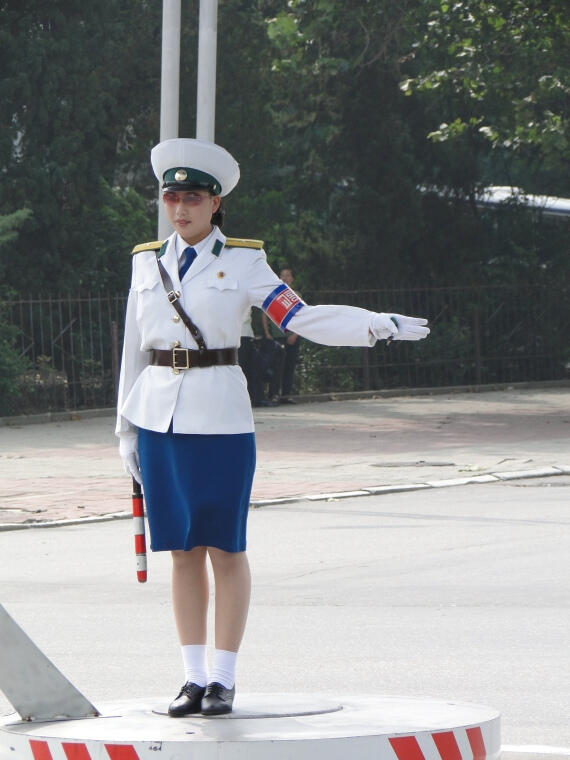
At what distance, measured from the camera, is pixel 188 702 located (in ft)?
16.6

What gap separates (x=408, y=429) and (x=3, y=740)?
1487 cm

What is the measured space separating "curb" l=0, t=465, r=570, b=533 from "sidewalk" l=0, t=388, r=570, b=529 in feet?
0.27

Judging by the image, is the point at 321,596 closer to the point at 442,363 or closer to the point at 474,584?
the point at 474,584

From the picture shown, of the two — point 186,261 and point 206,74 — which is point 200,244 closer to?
point 186,261

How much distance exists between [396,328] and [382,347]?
21.0 m

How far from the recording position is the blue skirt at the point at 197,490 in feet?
16.8

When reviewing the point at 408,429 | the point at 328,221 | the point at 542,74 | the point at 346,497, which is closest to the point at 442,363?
the point at 328,221

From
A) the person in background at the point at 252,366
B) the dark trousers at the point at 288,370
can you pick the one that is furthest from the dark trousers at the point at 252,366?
the dark trousers at the point at 288,370

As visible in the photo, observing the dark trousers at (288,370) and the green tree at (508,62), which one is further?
the dark trousers at (288,370)

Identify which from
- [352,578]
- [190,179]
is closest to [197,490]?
[190,179]

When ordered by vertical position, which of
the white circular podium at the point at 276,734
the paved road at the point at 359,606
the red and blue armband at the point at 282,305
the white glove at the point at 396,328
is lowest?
the paved road at the point at 359,606

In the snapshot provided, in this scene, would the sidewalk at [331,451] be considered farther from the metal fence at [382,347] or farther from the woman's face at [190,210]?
the woman's face at [190,210]

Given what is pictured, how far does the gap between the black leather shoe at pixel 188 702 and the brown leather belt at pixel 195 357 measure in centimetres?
104

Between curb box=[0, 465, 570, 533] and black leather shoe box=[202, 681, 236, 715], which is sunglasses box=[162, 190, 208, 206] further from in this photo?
curb box=[0, 465, 570, 533]
